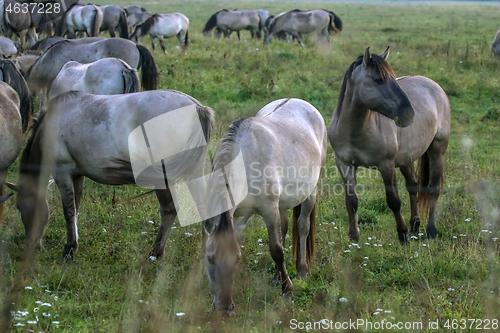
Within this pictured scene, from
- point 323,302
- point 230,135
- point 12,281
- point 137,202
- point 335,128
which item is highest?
point 230,135

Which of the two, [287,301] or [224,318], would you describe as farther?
[287,301]

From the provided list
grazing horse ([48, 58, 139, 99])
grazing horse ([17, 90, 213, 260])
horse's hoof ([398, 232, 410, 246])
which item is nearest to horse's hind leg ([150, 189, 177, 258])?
grazing horse ([17, 90, 213, 260])

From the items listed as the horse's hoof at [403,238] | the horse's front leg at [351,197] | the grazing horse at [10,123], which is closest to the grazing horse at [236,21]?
the grazing horse at [10,123]

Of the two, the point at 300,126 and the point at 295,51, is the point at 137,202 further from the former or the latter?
the point at 295,51

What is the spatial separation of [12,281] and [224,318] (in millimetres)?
1897

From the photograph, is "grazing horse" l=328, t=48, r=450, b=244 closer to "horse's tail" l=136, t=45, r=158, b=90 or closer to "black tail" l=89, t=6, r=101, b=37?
"horse's tail" l=136, t=45, r=158, b=90

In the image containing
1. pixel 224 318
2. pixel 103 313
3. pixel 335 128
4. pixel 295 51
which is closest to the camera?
pixel 224 318

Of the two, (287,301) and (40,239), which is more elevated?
(287,301)

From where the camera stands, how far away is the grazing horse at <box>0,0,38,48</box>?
13.4 metres

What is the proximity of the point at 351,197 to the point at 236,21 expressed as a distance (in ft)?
66.0

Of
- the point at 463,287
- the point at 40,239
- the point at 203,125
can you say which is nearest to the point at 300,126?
the point at 203,125

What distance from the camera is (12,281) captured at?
3963 millimetres

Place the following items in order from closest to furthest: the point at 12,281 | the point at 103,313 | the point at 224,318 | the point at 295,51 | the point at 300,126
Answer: the point at 224,318
the point at 103,313
the point at 12,281
the point at 300,126
the point at 295,51

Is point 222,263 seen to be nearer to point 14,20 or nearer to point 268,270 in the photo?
point 268,270
